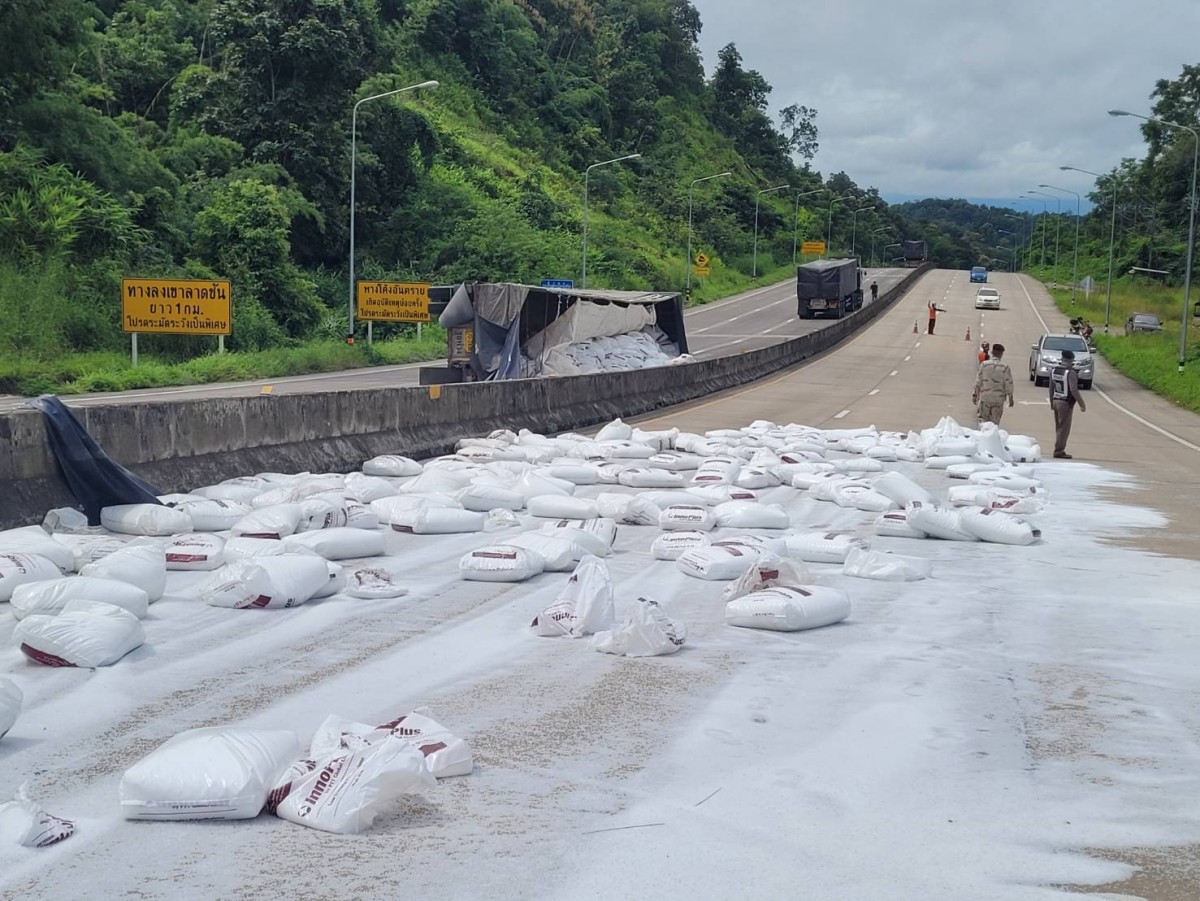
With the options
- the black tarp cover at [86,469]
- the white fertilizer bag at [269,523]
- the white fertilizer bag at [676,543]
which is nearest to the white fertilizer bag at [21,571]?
the white fertilizer bag at [269,523]

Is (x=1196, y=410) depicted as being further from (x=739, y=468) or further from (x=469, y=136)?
(x=469, y=136)

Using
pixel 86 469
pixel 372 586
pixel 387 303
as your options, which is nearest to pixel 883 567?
pixel 372 586

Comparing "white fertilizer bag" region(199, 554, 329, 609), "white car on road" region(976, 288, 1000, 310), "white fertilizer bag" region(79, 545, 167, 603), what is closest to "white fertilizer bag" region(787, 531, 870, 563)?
"white fertilizer bag" region(199, 554, 329, 609)

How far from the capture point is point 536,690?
6137mm

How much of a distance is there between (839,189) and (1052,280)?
78.4 meters

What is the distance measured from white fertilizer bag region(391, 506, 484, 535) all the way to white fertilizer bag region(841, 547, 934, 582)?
3044mm

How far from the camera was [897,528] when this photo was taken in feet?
36.4

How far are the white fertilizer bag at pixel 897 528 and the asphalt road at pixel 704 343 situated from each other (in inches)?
264

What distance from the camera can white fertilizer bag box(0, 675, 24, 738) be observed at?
200 inches

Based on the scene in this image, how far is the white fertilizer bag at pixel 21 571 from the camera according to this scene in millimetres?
7488

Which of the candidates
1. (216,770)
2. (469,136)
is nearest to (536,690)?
(216,770)

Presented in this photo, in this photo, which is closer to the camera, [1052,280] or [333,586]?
[333,586]

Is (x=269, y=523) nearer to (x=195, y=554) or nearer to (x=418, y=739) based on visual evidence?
(x=195, y=554)

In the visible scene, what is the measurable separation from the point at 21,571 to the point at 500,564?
2.84 metres
